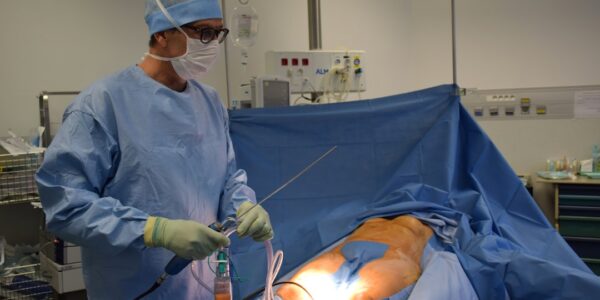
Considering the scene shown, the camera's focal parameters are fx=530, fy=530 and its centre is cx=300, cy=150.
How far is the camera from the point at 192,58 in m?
1.44

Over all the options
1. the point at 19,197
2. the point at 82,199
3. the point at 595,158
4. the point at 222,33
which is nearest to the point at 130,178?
the point at 82,199

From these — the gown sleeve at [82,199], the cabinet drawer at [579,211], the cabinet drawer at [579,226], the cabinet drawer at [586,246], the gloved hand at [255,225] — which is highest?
the gown sleeve at [82,199]

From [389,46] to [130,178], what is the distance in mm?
3477

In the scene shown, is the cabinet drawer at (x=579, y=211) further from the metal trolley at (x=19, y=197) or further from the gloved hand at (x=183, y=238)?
the metal trolley at (x=19, y=197)

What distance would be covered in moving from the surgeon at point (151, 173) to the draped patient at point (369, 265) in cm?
35

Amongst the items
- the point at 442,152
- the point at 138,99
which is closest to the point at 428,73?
the point at 442,152

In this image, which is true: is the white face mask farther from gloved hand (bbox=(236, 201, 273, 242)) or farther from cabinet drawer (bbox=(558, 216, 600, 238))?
cabinet drawer (bbox=(558, 216, 600, 238))

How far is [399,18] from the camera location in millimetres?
4504

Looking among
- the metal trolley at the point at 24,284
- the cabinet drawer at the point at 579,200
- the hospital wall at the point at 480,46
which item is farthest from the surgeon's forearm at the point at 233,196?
the cabinet drawer at the point at 579,200

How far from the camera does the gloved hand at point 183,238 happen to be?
1.17 m

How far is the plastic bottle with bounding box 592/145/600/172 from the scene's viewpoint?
3.81m

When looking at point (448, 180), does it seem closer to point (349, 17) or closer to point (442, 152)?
point (442, 152)

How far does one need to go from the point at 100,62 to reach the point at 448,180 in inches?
85.8

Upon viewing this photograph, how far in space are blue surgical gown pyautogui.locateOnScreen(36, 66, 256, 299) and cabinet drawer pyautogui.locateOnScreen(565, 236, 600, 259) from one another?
275 centimetres
